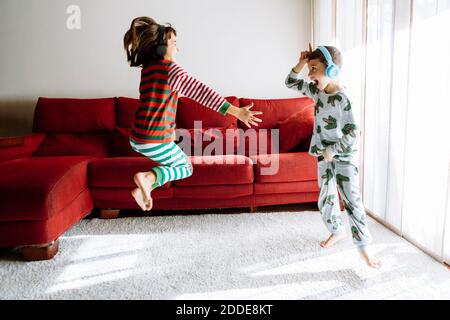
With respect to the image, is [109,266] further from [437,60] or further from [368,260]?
[437,60]

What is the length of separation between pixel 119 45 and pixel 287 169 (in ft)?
7.17

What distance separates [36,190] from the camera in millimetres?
2092

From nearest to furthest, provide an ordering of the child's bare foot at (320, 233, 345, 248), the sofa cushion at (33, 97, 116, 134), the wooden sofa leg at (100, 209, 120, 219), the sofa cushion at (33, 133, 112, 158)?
the child's bare foot at (320, 233, 345, 248)
the wooden sofa leg at (100, 209, 120, 219)
the sofa cushion at (33, 133, 112, 158)
the sofa cushion at (33, 97, 116, 134)

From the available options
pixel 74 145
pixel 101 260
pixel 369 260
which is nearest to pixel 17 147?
pixel 74 145

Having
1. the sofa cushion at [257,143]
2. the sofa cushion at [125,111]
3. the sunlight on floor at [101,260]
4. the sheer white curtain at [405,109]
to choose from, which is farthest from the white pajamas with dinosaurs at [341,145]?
the sofa cushion at [125,111]

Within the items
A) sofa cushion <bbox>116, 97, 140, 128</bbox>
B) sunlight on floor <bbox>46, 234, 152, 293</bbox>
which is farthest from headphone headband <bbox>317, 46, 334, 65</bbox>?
sofa cushion <bbox>116, 97, 140, 128</bbox>

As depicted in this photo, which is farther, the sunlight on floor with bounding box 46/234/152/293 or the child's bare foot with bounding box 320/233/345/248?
the child's bare foot with bounding box 320/233/345/248

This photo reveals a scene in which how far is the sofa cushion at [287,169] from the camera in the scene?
110 inches

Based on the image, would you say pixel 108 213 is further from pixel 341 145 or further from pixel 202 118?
pixel 341 145

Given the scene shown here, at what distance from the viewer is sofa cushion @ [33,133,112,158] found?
3.28 metres

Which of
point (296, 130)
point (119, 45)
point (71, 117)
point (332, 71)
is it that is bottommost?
point (296, 130)

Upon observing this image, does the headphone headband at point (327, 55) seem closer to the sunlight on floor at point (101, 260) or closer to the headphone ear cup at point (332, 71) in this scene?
the headphone ear cup at point (332, 71)

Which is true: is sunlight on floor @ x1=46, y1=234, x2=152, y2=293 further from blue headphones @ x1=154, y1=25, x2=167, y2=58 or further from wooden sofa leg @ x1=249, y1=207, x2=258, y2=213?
blue headphones @ x1=154, y1=25, x2=167, y2=58

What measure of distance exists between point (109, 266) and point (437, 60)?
210 cm
